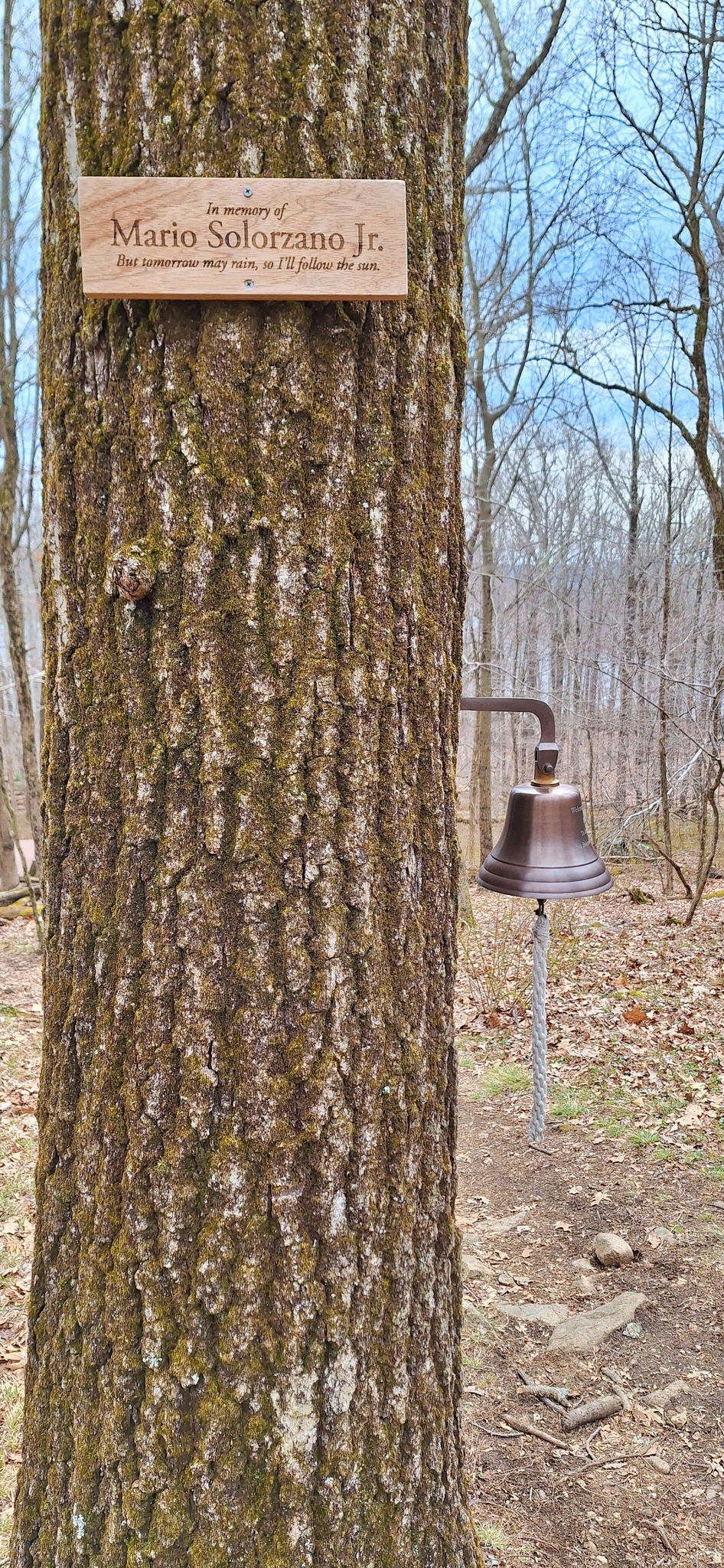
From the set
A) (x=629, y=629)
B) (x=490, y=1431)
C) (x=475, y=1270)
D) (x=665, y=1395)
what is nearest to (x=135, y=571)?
(x=490, y=1431)

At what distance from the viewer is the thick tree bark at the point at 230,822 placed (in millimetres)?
1219

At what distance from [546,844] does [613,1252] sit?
A: 166 cm

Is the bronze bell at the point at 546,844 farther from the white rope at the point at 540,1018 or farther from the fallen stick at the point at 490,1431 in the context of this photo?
the fallen stick at the point at 490,1431

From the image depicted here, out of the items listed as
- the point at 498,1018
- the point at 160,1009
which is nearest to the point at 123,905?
the point at 160,1009

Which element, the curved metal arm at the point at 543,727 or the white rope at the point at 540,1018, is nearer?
the curved metal arm at the point at 543,727

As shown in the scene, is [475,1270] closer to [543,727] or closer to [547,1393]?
[547,1393]

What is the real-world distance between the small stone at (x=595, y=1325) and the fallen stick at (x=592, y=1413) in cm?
28

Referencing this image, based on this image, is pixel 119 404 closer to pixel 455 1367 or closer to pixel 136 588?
pixel 136 588

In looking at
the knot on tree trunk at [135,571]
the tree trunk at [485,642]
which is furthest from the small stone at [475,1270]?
the tree trunk at [485,642]

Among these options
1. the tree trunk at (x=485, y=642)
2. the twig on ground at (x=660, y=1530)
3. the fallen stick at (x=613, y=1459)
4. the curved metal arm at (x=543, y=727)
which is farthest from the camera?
the tree trunk at (x=485, y=642)

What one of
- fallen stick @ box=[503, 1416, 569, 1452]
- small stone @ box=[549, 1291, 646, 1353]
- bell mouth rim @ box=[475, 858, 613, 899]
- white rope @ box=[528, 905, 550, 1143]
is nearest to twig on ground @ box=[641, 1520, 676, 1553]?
fallen stick @ box=[503, 1416, 569, 1452]

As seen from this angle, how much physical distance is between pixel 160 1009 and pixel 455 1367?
88cm

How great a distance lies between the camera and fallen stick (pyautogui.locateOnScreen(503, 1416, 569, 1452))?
2465 mm

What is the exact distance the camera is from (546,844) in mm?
3477
